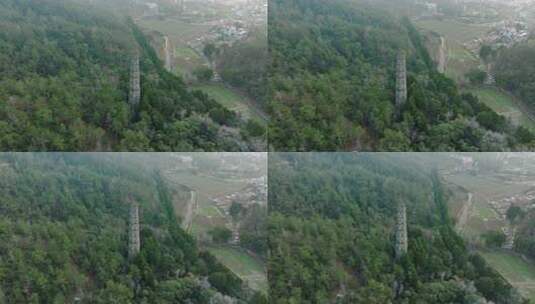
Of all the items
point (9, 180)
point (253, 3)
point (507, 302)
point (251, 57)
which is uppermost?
point (253, 3)

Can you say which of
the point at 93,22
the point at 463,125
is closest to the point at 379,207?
the point at 463,125

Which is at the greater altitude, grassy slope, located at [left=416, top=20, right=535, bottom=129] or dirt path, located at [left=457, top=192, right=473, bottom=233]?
grassy slope, located at [left=416, top=20, right=535, bottom=129]

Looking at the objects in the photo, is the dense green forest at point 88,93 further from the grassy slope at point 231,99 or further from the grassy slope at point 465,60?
the grassy slope at point 465,60

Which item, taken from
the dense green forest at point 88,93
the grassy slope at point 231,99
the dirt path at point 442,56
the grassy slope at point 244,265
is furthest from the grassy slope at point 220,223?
the dirt path at point 442,56

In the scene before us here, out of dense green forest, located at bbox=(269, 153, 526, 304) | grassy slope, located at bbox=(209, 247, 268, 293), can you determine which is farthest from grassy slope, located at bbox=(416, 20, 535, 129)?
grassy slope, located at bbox=(209, 247, 268, 293)

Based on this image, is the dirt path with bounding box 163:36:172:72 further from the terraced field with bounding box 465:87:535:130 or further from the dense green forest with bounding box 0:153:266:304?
the terraced field with bounding box 465:87:535:130

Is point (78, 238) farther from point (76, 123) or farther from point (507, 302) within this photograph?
point (507, 302)
